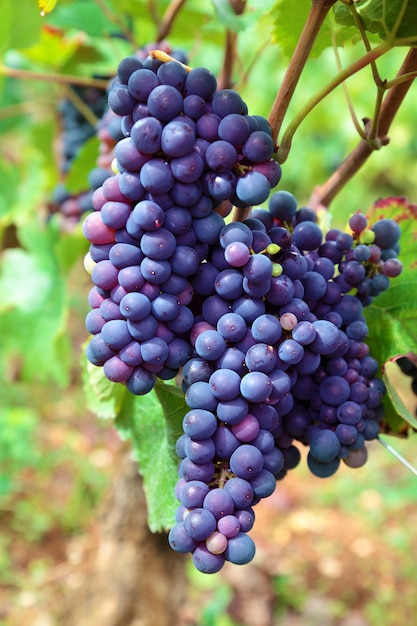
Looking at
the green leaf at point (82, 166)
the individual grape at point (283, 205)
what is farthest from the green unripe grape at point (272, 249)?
the green leaf at point (82, 166)

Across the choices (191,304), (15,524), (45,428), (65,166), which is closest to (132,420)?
(191,304)

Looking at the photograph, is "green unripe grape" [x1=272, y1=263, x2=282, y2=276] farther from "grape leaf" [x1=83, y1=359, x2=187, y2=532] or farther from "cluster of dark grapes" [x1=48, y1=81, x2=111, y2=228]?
"cluster of dark grapes" [x1=48, y1=81, x2=111, y2=228]

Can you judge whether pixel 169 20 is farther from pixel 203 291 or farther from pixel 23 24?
pixel 203 291

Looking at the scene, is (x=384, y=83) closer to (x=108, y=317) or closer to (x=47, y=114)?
(x=108, y=317)

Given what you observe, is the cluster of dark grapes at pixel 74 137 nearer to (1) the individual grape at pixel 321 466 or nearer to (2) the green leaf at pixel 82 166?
(2) the green leaf at pixel 82 166

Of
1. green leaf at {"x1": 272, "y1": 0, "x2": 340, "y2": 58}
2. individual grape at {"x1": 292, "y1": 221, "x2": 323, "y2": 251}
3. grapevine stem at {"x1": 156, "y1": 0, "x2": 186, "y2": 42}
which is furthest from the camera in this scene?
grapevine stem at {"x1": 156, "y1": 0, "x2": 186, "y2": 42}

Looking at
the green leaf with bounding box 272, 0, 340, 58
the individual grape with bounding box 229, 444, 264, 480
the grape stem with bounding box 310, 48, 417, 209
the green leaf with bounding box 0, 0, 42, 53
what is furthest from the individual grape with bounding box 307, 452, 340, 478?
the green leaf with bounding box 0, 0, 42, 53
